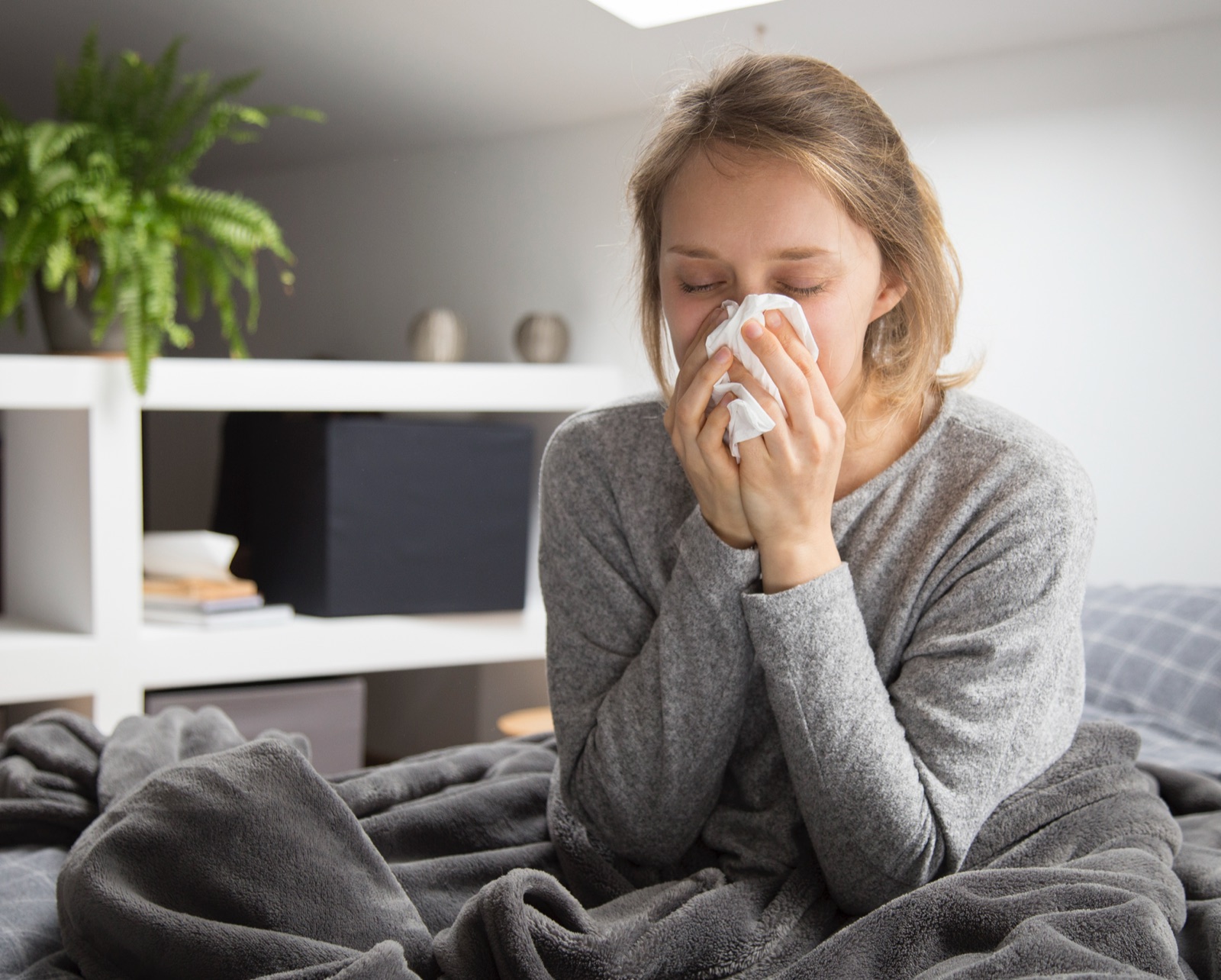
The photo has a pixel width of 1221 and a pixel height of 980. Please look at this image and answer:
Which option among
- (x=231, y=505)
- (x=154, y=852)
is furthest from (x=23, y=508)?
(x=154, y=852)

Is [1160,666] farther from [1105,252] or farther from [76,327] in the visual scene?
[76,327]

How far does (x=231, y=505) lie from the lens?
252cm

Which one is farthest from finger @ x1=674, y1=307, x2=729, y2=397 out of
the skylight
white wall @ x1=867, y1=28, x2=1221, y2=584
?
white wall @ x1=867, y1=28, x2=1221, y2=584

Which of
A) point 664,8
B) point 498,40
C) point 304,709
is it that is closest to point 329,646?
point 304,709

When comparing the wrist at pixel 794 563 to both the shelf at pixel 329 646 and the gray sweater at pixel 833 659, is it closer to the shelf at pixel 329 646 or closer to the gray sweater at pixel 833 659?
the gray sweater at pixel 833 659

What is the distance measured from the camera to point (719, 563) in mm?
915

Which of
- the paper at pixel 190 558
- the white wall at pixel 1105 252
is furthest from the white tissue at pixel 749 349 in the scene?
the paper at pixel 190 558

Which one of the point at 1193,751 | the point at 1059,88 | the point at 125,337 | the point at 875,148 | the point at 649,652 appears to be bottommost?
the point at 1193,751

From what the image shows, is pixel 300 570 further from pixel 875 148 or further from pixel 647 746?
pixel 875 148

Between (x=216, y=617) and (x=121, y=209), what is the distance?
0.73 meters

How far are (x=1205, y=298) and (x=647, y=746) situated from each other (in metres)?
1.40

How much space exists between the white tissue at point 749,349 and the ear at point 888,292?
0.38 feet

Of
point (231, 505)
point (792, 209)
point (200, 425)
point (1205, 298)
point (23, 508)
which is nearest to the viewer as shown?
point (792, 209)

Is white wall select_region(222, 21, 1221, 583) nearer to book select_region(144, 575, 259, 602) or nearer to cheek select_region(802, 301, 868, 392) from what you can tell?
cheek select_region(802, 301, 868, 392)
